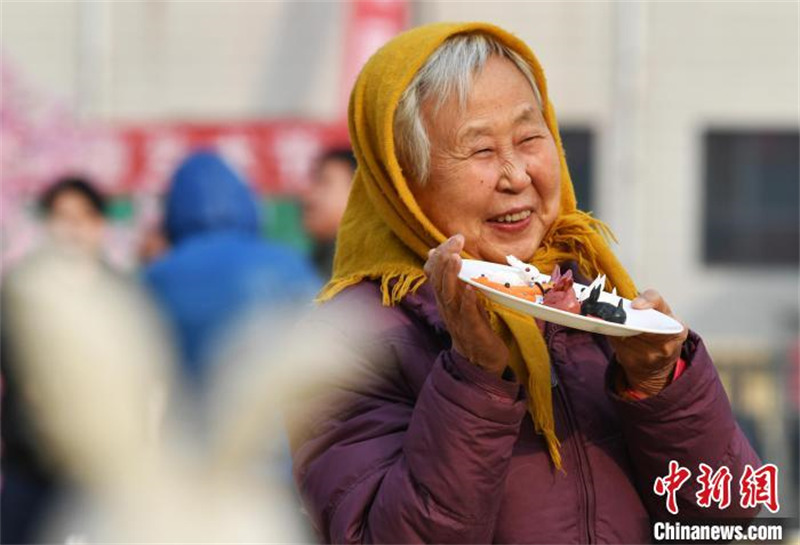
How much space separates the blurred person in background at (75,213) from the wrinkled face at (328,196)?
0.77 meters

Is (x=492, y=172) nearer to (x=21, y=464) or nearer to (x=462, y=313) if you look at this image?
(x=462, y=313)

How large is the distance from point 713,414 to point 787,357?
8.43 meters

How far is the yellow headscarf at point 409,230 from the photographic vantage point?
77.8 inches

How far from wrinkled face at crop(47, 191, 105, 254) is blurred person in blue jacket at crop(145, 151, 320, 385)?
28.3 inches

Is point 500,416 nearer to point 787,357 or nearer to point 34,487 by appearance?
point 34,487

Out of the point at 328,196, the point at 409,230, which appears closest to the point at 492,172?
the point at 409,230

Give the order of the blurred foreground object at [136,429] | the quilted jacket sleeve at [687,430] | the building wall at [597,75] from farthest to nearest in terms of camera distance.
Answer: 1. the building wall at [597,75]
2. the blurred foreground object at [136,429]
3. the quilted jacket sleeve at [687,430]

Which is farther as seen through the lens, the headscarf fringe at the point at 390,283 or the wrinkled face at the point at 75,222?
the wrinkled face at the point at 75,222

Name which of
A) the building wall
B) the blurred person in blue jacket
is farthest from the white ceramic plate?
the building wall

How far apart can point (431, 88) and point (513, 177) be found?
186mm

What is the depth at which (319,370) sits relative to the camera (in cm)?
211

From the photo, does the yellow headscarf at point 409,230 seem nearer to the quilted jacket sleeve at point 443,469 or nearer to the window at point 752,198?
the quilted jacket sleeve at point 443,469

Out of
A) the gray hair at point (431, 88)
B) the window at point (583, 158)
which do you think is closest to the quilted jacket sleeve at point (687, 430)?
the gray hair at point (431, 88)

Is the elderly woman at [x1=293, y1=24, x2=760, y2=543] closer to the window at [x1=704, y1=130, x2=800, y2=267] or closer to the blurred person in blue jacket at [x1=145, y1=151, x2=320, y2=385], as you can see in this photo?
the blurred person in blue jacket at [x1=145, y1=151, x2=320, y2=385]
